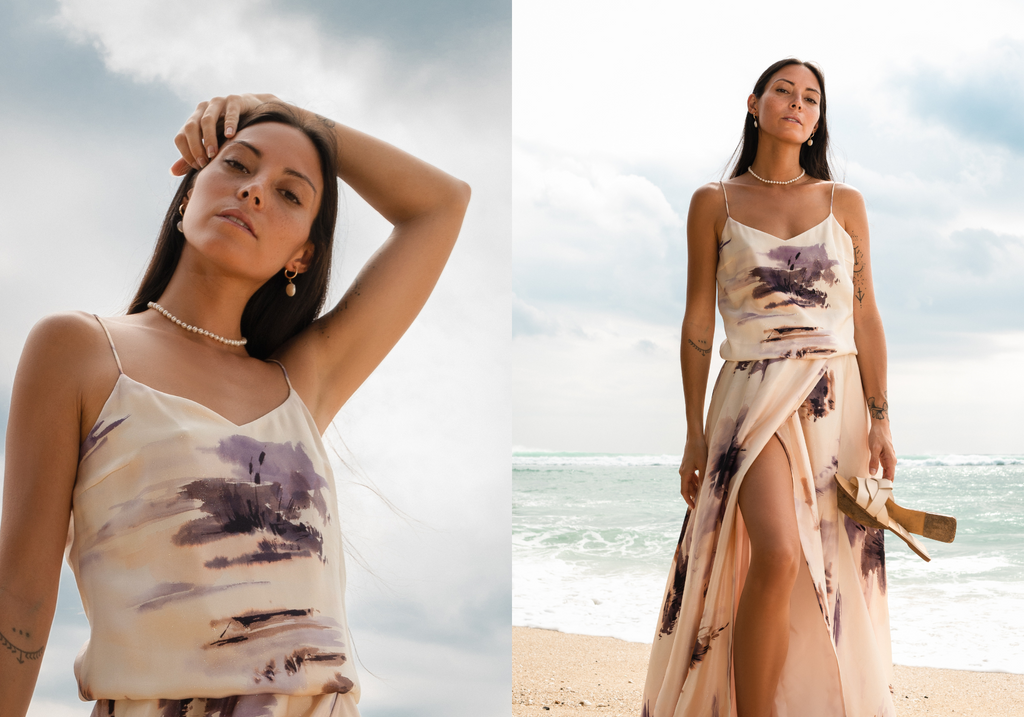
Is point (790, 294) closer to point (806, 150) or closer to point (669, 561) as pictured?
point (806, 150)

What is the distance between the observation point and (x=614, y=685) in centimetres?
396

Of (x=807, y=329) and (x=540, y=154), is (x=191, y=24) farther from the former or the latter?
(x=540, y=154)

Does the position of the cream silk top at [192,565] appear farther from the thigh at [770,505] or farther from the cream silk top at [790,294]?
the cream silk top at [790,294]

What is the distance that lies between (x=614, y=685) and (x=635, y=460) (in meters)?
15.8

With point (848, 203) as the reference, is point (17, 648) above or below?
below

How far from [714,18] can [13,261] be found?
16.3m

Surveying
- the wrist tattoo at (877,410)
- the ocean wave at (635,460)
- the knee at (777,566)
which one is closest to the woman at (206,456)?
the knee at (777,566)

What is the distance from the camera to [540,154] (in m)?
19.4

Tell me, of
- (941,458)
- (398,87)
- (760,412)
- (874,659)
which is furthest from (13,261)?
(941,458)

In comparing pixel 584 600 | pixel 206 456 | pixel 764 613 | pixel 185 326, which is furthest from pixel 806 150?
pixel 584 600

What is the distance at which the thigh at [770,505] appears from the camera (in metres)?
1.90

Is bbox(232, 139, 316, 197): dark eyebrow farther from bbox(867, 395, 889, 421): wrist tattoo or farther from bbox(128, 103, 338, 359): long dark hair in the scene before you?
bbox(867, 395, 889, 421): wrist tattoo

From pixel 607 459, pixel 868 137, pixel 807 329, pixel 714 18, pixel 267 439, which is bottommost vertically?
pixel 607 459

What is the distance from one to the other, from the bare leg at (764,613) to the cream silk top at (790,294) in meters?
0.47
